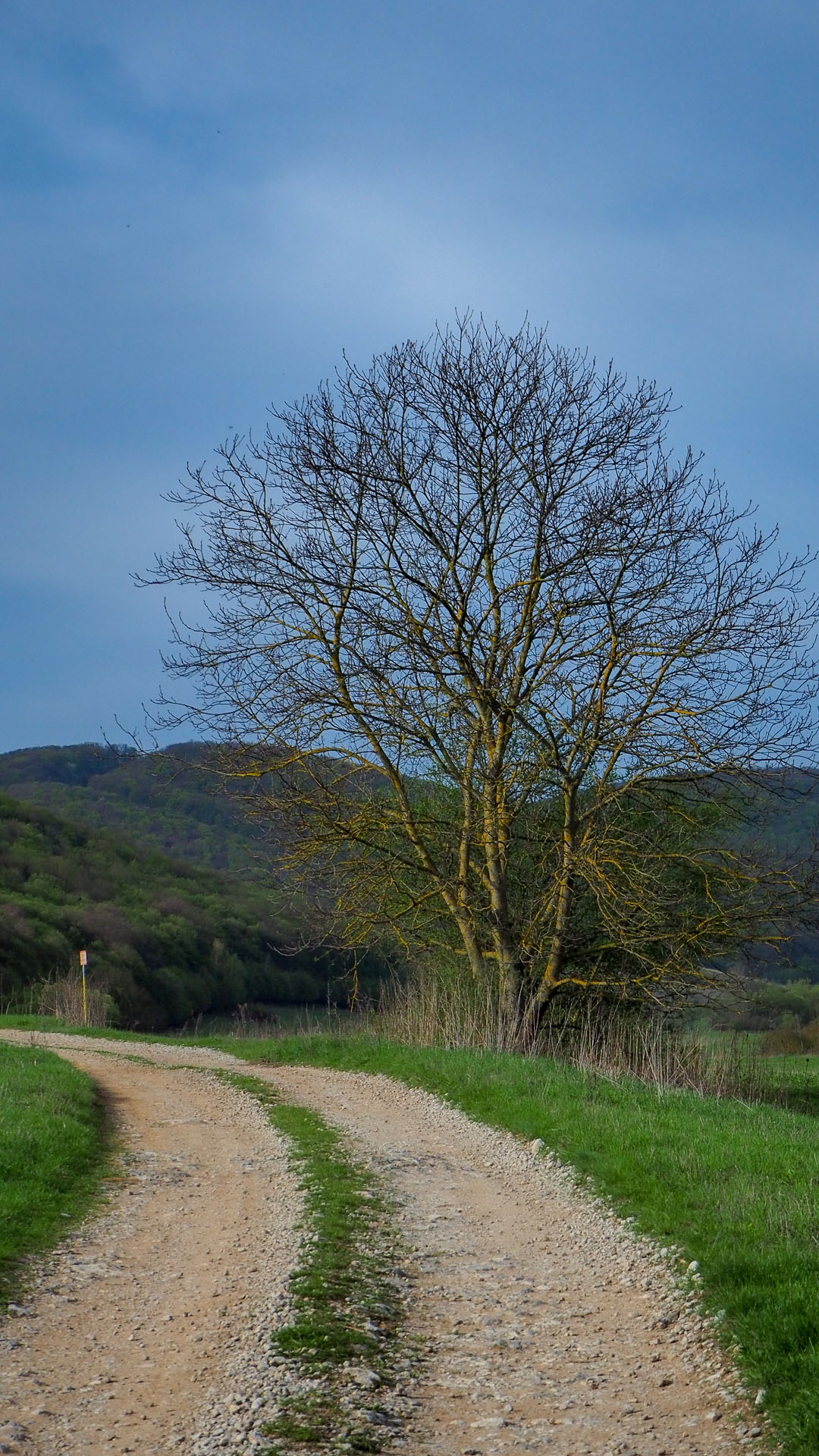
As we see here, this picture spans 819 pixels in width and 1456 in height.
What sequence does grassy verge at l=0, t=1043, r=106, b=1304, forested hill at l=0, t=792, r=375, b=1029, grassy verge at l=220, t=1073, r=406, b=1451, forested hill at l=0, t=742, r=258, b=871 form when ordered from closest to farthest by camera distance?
grassy verge at l=220, t=1073, r=406, b=1451, grassy verge at l=0, t=1043, r=106, b=1304, forested hill at l=0, t=792, r=375, b=1029, forested hill at l=0, t=742, r=258, b=871

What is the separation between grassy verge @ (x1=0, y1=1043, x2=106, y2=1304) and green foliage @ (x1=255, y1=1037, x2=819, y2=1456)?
146 inches

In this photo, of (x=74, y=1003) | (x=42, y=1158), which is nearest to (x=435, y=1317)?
(x=42, y=1158)

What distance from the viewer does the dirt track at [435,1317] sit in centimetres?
448

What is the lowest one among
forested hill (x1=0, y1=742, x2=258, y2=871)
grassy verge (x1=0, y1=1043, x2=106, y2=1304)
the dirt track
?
the dirt track

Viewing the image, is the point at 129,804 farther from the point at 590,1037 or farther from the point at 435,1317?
the point at 435,1317

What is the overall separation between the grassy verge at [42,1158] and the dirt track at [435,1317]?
26 centimetres

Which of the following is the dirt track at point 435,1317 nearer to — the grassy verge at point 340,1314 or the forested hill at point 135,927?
the grassy verge at point 340,1314

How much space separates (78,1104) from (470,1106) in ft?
13.4

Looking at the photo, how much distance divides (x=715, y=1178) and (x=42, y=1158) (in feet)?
17.0

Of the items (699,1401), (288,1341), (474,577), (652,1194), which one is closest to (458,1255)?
(652,1194)

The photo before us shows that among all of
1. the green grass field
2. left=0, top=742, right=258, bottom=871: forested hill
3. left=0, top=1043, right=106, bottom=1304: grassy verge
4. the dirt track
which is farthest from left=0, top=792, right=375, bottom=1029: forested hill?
the dirt track

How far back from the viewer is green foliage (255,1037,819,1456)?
16.1ft

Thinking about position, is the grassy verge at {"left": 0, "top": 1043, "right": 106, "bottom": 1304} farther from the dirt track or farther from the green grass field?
the green grass field

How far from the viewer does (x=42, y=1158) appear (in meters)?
8.95
